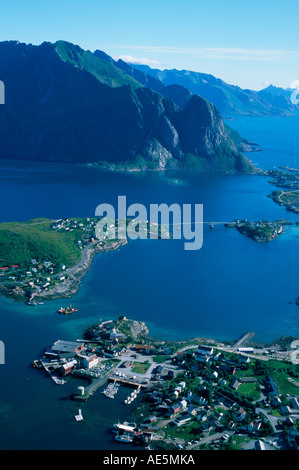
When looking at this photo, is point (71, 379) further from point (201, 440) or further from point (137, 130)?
point (137, 130)

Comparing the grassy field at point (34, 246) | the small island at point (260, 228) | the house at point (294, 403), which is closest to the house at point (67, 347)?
the house at point (294, 403)

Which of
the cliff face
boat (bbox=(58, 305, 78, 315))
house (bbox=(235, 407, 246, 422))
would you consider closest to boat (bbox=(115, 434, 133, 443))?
house (bbox=(235, 407, 246, 422))

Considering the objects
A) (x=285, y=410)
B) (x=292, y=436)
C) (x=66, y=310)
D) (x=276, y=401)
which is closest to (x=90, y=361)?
(x=66, y=310)

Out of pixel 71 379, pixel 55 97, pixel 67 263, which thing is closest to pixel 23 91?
pixel 55 97

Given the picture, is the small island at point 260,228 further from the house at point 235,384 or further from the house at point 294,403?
the house at point 294,403

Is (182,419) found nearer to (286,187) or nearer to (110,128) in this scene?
(286,187)

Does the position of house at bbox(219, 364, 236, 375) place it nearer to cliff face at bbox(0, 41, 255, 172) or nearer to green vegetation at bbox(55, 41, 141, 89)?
cliff face at bbox(0, 41, 255, 172)
